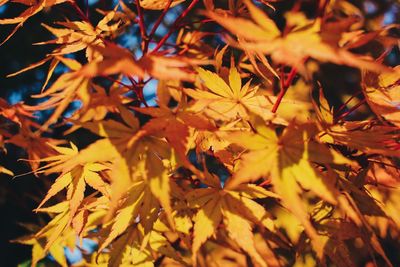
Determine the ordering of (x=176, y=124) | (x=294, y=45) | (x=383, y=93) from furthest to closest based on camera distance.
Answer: (x=383, y=93), (x=176, y=124), (x=294, y=45)

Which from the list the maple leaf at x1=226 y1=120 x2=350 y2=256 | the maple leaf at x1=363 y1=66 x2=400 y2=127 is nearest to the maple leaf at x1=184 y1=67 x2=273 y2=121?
the maple leaf at x1=226 y1=120 x2=350 y2=256

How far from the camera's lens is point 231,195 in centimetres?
63

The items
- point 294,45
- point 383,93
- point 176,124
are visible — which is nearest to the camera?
point 294,45

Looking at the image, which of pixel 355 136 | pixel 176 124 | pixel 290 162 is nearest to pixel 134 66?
pixel 176 124

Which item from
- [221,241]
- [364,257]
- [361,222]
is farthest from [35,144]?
[364,257]

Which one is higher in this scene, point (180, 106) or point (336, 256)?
point (180, 106)

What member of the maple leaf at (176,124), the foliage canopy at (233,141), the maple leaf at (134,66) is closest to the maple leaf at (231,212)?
the foliage canopy at (233,141)

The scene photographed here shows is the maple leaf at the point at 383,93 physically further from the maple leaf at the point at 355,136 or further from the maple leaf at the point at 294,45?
the maple leaf at the point at 294,45

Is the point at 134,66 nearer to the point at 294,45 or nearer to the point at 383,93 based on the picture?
the point at 294,45

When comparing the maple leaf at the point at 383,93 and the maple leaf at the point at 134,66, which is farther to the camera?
the maple leaf at the point at 383,93

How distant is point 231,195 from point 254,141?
0.14 meters

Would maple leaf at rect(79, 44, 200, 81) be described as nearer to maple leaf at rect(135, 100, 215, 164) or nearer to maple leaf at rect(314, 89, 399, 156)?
maple leaf at rect(135, 100, 215, 164)

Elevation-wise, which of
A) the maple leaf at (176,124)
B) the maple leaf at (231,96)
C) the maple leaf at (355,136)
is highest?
the maple leaf at (176,124)

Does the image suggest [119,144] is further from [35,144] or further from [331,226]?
[35,144]
